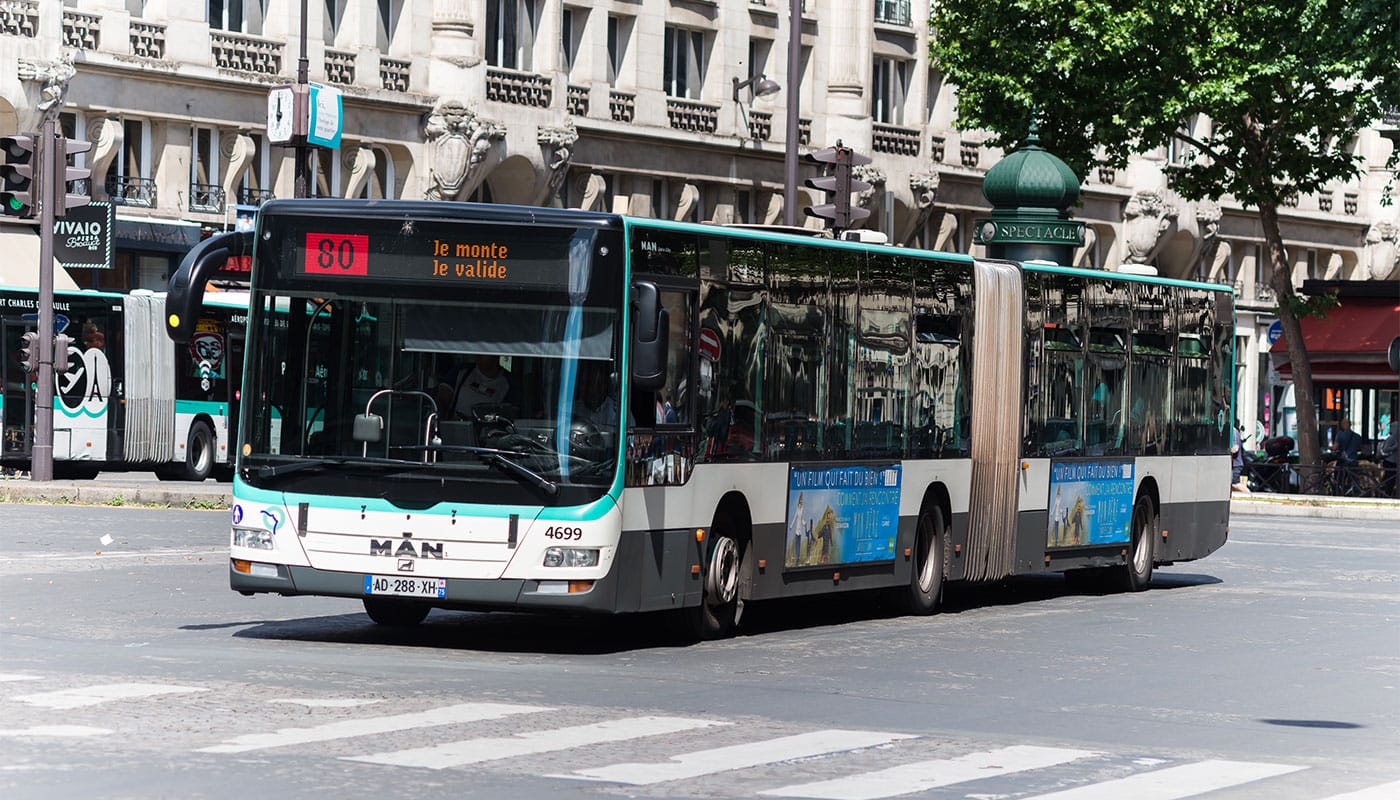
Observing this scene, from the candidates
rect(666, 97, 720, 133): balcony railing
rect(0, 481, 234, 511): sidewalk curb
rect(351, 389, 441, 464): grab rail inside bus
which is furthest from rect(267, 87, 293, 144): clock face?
rect(351, 389, 441, 464): grab rail inside bus

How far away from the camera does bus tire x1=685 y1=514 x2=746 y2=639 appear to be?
16844mm

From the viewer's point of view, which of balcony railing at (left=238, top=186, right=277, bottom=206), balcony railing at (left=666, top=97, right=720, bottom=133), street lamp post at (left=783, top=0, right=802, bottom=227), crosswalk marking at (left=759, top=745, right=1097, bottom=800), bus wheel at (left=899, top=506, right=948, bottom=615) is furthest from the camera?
balcony railing at (left=666, top=97, right=720, bottom=133)

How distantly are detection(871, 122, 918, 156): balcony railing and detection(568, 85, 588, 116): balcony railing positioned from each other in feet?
32.7

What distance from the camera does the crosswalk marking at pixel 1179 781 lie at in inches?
408

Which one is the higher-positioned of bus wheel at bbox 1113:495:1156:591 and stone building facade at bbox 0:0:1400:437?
stone building facade at bbox 0:0:1400:437

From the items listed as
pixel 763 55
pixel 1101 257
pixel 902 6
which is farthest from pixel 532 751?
pixel 1101 257

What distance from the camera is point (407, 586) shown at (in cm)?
1556

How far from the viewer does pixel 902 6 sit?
66.2 metres

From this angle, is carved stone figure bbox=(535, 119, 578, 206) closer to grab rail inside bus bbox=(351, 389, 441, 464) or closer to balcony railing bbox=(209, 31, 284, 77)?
balcony railing bbox=(209, 31, 284, 77)

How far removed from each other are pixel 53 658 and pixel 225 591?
520 centimetres

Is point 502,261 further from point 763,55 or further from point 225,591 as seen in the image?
point 763,55

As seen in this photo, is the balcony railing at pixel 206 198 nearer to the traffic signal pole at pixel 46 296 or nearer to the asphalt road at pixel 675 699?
the traffic signal pole at pixel 46 296

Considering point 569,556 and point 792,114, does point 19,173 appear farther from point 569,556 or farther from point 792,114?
point 569,556

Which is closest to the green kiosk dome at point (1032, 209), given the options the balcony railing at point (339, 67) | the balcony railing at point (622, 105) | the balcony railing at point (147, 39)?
the balcony railing at point (339, 67)
